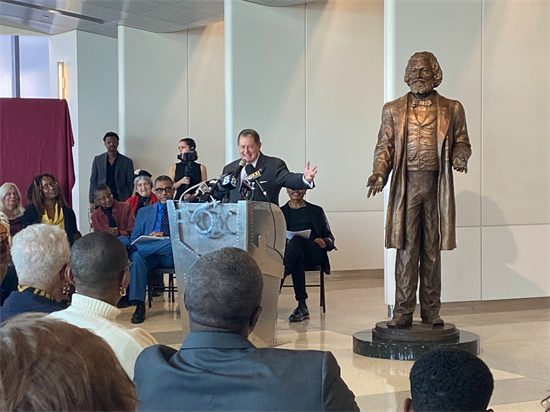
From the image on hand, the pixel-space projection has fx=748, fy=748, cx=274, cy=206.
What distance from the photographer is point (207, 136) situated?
1030cm

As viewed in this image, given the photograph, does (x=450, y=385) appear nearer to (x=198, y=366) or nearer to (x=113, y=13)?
(x=198, y=366)

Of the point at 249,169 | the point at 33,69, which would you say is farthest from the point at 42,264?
the point at 33,69

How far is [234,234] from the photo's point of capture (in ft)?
14.0

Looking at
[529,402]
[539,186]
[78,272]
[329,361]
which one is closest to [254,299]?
[329,361]

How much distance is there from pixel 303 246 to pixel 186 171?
213 centimetres

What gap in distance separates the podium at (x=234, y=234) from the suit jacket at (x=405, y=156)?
2.32ft

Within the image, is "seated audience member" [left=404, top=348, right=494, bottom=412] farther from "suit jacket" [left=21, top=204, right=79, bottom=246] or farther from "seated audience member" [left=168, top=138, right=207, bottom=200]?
"seated audience member" [left=168, top=138, right=207, bottom=200]

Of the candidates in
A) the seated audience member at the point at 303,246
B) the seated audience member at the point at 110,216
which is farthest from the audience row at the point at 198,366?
the seated audience member at the point at 110,216

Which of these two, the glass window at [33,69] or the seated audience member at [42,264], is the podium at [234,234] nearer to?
the seated audience member at [42,264]

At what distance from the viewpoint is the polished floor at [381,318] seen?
3721 mm

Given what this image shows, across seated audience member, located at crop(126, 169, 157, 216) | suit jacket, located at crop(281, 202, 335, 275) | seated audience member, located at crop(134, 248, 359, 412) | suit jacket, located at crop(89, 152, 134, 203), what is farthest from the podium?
suit jacket, located at crop(89, 152, 134, 203)

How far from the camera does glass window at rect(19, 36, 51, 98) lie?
42.0 feet

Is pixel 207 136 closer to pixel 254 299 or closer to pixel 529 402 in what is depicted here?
pixel 529 402

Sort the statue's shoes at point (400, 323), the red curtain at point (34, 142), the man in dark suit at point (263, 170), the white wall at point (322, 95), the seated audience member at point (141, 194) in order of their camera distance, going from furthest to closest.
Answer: the white wall at point (322, 95)
the seated audience member at point (141, 194)
the red curtain at point (34, 142)
the man in dark suit at point (263, 170)
the statue's shoes at point (400, 323)
